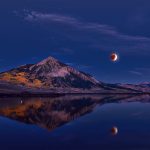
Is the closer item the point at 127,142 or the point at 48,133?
the point at 127,142

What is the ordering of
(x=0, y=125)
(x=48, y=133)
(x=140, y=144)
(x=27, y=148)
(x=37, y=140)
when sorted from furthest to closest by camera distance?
(x=0, y=125)
(x=48, y=133)
(x=37, y=140)
(x=140, y=144)
(x=27, y=148)

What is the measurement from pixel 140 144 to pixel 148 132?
372 inches

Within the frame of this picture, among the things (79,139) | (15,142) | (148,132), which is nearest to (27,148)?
(15,142)

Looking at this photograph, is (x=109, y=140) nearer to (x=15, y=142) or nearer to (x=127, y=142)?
(x=127, y=142)

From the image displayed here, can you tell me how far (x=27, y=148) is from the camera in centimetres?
2728

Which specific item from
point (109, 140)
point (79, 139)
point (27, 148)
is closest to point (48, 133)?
point (79, 139)

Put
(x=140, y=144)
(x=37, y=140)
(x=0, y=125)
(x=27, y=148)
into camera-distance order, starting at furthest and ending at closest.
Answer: (x=0, y=125) < (x=37, y=140) < (x=140, y=144) < (x=27, y=148)

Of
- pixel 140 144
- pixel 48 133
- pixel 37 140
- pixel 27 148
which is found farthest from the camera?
pixel 48 133

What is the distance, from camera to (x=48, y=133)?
37.6m

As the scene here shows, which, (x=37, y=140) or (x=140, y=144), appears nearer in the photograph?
(x=140, y=144)

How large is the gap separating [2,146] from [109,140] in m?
8.79

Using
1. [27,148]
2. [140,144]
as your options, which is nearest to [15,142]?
[27,148]

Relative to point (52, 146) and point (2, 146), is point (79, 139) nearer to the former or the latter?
point (52, 146)

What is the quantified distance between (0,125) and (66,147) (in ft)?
71.3
